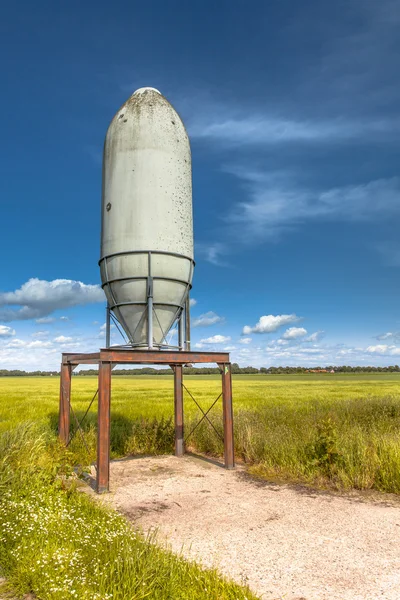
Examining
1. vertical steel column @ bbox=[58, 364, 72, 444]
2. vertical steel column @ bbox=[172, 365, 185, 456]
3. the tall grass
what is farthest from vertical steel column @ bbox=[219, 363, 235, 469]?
the tall grass

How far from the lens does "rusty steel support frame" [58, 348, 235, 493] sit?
8.14 metres

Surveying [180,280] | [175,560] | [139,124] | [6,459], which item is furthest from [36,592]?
[139,124]

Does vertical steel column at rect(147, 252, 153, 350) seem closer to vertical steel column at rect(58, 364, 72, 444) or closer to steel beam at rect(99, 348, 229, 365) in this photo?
steel beam at rect(99, 348, 229, 365)

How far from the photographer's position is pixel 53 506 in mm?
6023

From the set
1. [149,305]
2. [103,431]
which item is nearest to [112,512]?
[103,431]

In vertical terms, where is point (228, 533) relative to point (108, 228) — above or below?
below

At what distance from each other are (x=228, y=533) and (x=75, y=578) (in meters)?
2.29

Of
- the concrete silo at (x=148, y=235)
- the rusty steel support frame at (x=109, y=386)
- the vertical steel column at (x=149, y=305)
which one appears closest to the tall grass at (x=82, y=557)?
the rusty steel support frame at (x=109, y=386)

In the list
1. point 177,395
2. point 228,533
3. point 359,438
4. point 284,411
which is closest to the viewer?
point 228,533

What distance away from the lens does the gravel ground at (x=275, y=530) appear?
14.6ft

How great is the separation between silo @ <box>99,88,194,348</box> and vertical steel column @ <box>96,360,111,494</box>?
1.17 meters

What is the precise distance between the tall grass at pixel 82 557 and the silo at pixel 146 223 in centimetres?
373

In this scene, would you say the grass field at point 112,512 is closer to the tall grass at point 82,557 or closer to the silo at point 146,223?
the tall grass at point 82,557

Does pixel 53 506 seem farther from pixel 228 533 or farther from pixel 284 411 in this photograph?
pixel 284 411
